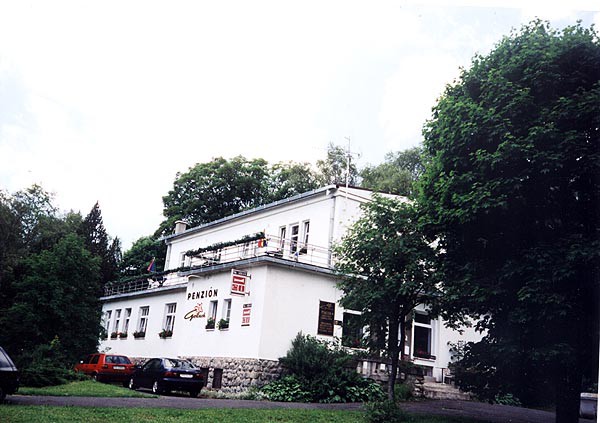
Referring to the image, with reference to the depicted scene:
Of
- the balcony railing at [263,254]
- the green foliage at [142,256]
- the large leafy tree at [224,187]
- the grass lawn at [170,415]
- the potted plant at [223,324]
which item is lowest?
the grass lawn at [170,415]

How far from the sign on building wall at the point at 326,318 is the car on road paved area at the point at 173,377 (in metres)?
4.63

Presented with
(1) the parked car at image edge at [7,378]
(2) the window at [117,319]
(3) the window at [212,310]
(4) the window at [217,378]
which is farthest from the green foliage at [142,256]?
(1) the parked car at image edge at [7,378]

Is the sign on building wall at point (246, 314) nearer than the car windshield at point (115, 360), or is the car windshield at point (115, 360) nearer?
the sign on building wall at point (246, 314)

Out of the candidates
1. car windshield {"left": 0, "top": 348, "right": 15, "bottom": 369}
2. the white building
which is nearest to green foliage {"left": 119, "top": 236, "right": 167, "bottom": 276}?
the white building

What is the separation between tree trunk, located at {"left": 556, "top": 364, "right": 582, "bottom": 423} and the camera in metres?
11.5

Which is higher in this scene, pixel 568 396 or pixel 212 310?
pixel 212 310

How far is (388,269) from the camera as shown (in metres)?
15.8

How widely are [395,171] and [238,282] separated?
23.2 meters

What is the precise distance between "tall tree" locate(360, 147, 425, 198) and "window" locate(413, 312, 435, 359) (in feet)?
49.0

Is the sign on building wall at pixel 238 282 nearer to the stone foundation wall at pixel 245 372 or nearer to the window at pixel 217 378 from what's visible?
the stone foundation wall at pixel 245 372

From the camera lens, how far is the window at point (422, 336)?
77.0ft

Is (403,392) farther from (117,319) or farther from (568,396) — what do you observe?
(117,319)

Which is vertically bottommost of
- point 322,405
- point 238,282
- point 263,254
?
point 322,405

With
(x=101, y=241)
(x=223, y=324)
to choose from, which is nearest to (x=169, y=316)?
(x=223, y=324)
